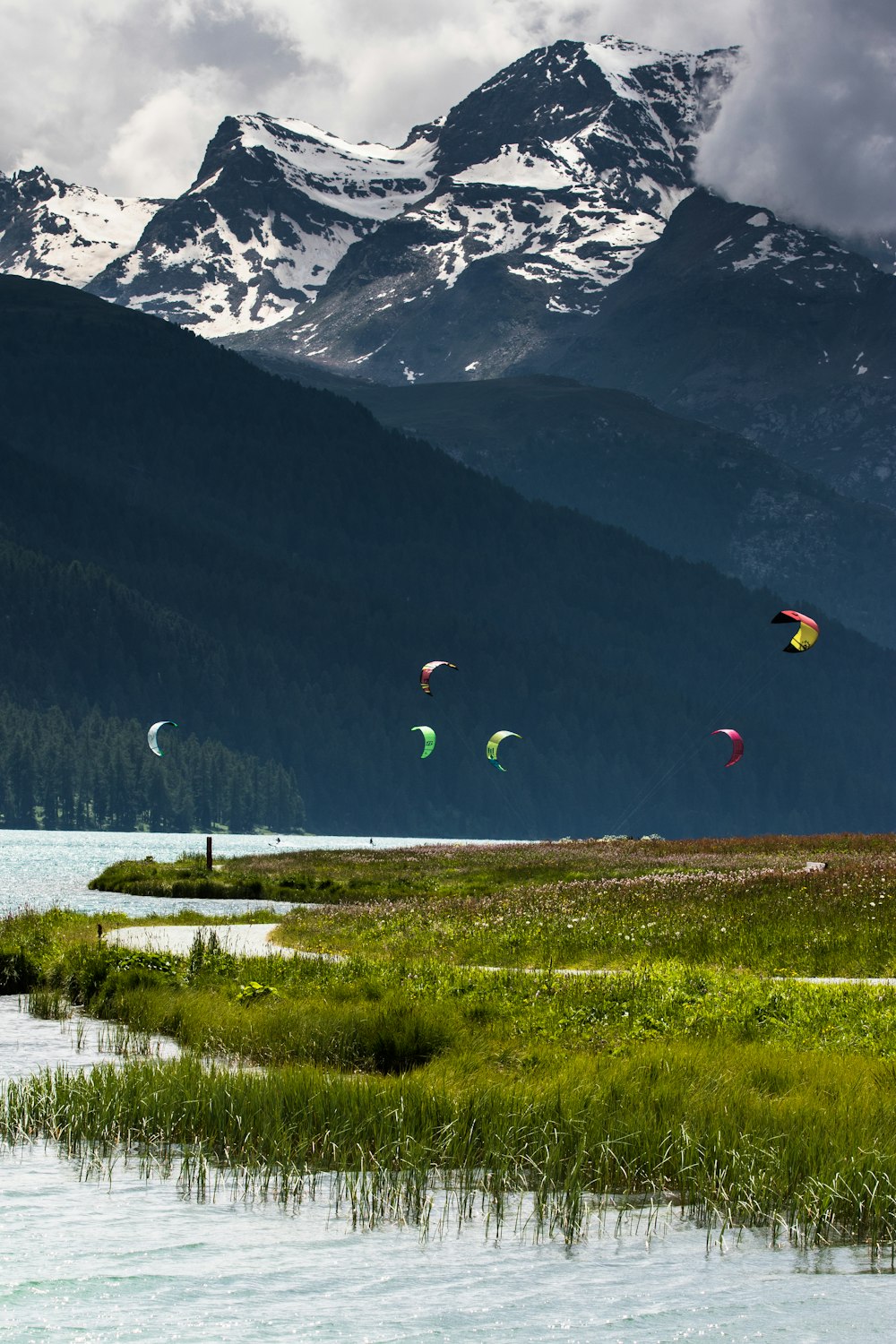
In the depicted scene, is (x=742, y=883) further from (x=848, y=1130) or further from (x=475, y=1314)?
(x=475, y=1314)

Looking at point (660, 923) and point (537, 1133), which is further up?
point (660, 923)

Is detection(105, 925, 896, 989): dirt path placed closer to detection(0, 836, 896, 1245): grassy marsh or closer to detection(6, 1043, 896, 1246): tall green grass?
detection(0, 836, 896, 1245): grassy marsh

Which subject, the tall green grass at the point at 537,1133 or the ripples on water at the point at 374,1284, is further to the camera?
the tall green grass at the point at 537,1133

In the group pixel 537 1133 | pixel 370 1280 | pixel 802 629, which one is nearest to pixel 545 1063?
pixel 537 1133

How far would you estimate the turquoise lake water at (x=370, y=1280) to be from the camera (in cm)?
1022

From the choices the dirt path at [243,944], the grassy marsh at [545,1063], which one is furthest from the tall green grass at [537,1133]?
the dirt path at [243,944]

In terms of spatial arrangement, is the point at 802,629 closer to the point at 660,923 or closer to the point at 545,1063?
the point at 660,923

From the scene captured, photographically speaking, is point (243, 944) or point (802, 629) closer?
point (243, 944)

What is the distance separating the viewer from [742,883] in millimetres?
35156

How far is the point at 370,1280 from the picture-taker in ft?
36.5

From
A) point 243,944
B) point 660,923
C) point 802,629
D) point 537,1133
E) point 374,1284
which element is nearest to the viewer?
point 374,1284

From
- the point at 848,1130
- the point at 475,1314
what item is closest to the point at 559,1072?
the point at 848,1130

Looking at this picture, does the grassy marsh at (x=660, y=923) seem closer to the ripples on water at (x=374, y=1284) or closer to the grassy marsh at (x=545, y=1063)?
the grassy marsh at (x=545, y=1063)

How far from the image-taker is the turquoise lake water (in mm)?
10219
